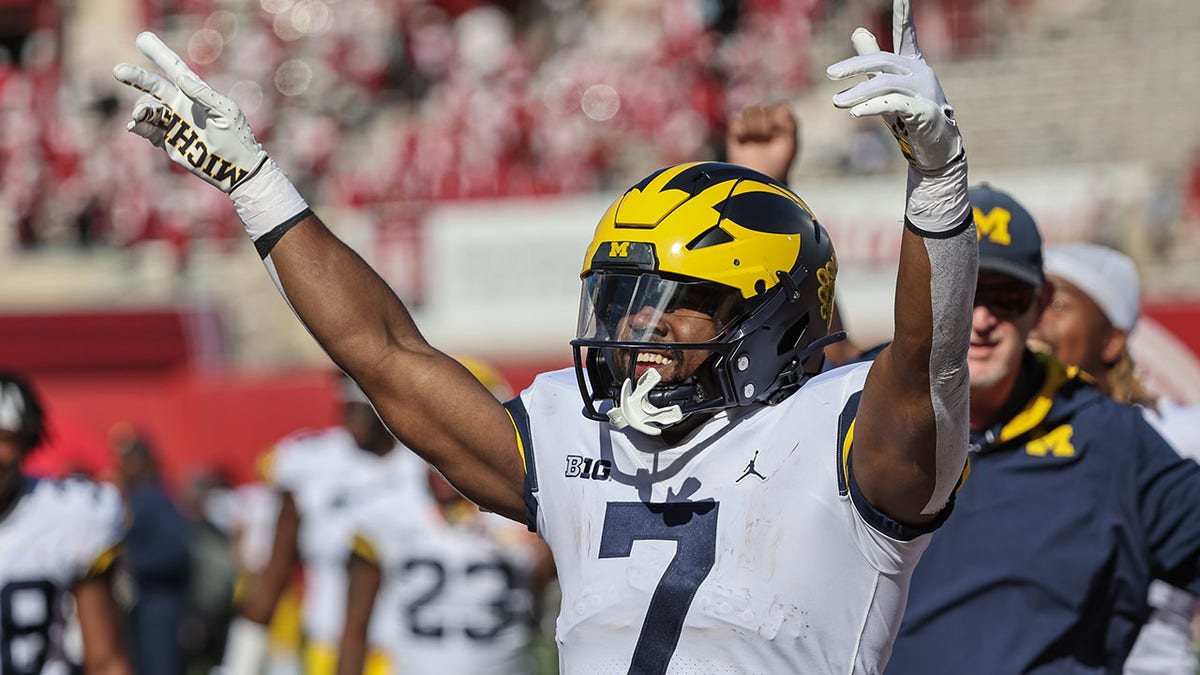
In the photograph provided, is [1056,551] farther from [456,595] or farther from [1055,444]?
[456,595]

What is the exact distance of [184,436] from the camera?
14.4 m

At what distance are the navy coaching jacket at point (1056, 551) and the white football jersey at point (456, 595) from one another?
2.56m

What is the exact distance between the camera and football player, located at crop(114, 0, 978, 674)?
225 centimetres

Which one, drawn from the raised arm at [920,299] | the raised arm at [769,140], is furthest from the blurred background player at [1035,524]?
the raised arm at [920,299]

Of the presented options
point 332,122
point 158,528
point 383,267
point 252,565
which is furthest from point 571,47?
point 158,528

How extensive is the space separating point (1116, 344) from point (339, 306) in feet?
7.97

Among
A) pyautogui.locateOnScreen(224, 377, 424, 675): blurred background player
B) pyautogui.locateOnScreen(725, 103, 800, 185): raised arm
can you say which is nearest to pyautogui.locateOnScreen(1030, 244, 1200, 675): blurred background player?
pyautogui.locateOnScreen(725, 103, 800, 185): raised arm

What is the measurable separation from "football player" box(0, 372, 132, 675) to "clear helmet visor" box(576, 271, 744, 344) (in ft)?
8.45

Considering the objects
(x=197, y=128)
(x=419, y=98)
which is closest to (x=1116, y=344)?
(x=197, y=128)

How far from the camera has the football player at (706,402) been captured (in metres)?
2.25

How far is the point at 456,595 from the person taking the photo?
577 cm

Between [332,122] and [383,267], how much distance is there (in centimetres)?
418

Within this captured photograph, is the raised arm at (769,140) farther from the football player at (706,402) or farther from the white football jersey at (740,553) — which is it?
the white football jersey at (740,553)

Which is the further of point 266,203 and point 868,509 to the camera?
point 266,203
